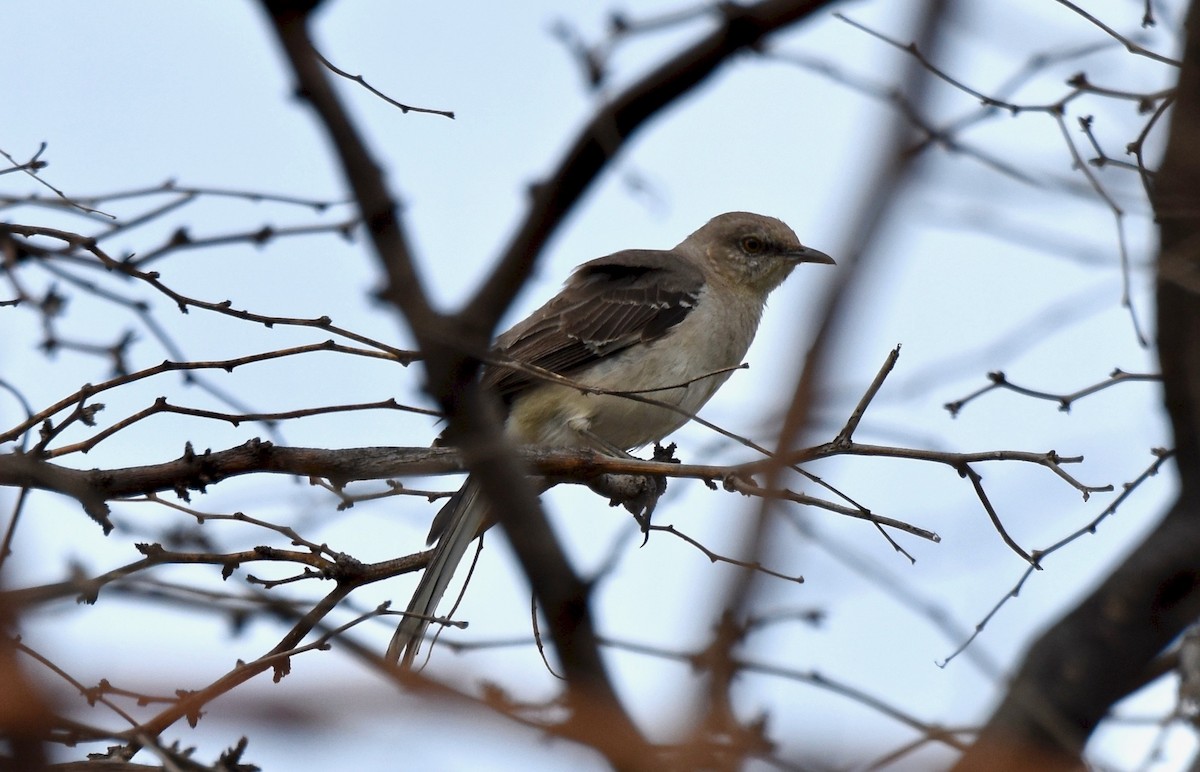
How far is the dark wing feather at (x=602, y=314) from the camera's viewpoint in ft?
27.1

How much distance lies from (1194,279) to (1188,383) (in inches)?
93.4

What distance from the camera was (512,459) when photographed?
2.13 meters

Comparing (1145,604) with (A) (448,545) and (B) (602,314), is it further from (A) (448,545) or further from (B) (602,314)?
(A) (448,545)

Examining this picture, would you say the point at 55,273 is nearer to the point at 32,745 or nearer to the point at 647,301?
the point at 32,745

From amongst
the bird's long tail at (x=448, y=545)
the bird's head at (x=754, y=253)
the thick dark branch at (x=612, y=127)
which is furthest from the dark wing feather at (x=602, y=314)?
the thick dark branch at (x=612, y=127)

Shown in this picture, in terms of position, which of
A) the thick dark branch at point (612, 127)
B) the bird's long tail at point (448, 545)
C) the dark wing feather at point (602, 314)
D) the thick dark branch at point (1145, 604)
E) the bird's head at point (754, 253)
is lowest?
the thick dark branch at point (612, 127)

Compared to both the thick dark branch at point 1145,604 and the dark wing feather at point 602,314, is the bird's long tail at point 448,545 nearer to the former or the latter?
the dark wing feather at point 602,314

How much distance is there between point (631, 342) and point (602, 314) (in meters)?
0.36

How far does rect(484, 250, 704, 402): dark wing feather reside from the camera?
8273 mm

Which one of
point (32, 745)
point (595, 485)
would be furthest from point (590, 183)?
point (595, 485)

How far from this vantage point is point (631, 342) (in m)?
8.27

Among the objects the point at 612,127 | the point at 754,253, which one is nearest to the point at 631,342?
the point at 754,253

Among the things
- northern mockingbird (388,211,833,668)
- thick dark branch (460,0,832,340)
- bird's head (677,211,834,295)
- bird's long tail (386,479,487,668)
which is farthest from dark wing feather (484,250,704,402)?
thick dark branch (460,0,832,340)

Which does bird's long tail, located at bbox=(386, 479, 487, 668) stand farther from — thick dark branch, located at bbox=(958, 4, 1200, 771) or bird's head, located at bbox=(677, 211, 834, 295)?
bird's head, located at bbox=(677, 211, 834, 295)
